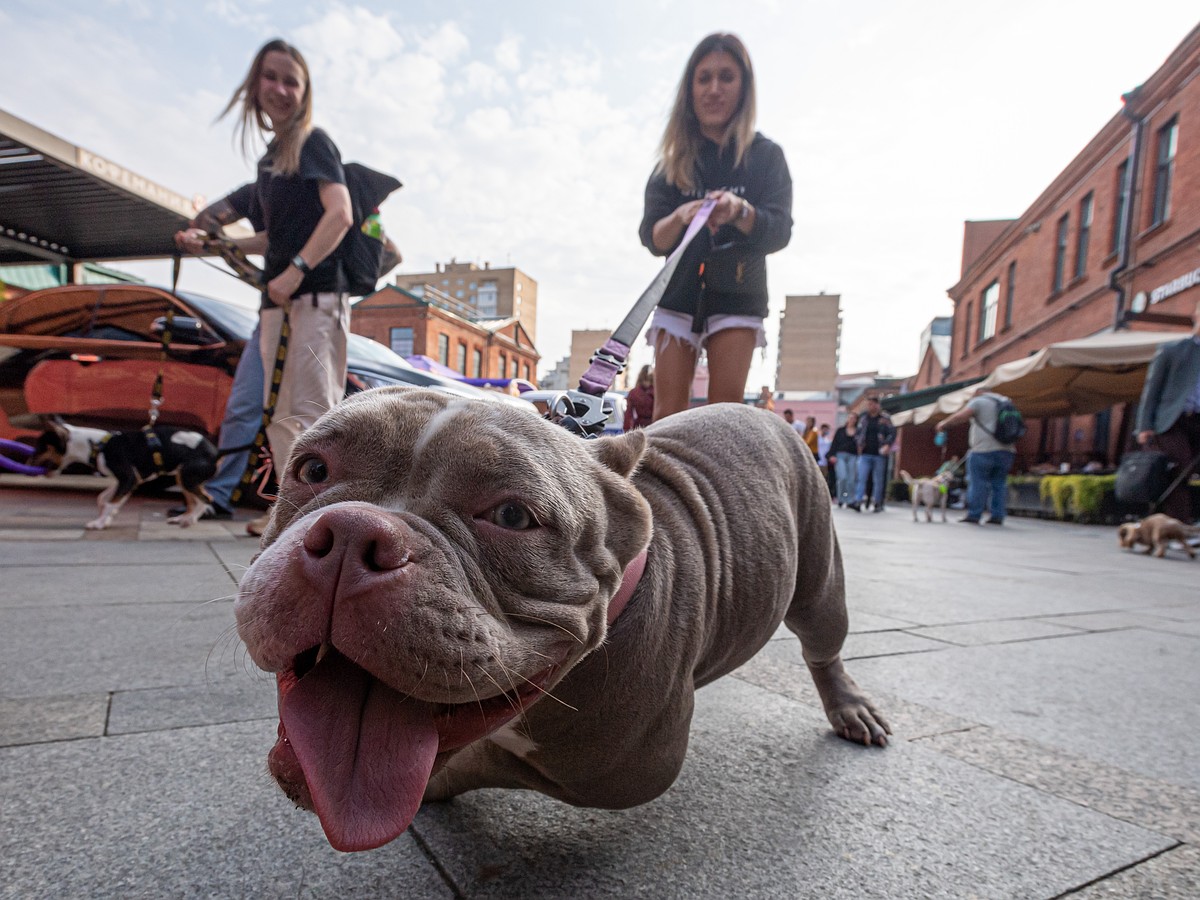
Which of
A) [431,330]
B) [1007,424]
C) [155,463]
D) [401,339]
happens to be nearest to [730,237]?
[155,463]

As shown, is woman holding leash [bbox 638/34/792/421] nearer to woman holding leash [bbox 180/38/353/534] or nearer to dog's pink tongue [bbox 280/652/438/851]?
woman holding leash [bbox 180/38/353/534]

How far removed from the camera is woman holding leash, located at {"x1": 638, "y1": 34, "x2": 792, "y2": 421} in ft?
9.75

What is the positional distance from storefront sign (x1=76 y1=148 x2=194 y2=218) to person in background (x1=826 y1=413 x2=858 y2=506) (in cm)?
1240

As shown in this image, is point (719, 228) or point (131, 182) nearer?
point (719, 228)

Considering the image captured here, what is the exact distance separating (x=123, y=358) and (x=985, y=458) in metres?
11.5

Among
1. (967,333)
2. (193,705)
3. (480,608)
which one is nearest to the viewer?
(480,608)

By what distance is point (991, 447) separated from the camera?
10.6 meters

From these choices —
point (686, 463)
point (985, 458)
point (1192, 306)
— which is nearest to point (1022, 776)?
point (686, 463)

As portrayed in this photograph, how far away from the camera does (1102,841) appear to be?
4.60ft

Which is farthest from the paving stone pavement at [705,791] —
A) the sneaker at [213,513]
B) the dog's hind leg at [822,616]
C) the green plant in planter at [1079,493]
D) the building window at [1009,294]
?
the building window at [1009,294]

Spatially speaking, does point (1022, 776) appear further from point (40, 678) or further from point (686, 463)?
point (40, 678)

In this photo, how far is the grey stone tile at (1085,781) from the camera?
5.00 ft

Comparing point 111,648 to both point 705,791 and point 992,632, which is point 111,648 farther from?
point 992,632

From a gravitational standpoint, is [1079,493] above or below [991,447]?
below
